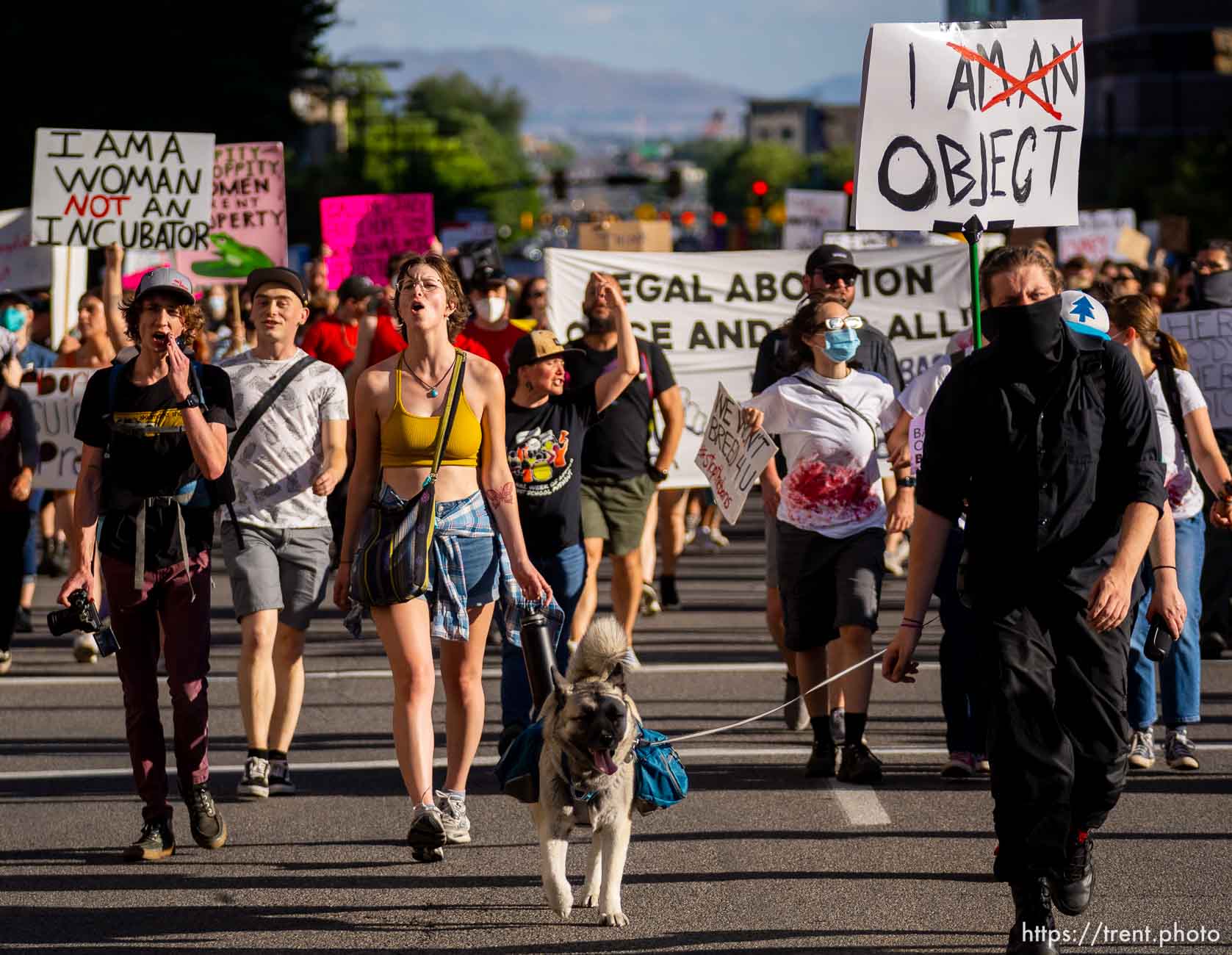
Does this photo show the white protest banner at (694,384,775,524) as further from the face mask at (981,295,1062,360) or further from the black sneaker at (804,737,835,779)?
the face mask at (981,295,1062,360)

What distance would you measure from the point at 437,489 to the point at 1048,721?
2437mm

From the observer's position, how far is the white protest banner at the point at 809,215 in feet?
86.2

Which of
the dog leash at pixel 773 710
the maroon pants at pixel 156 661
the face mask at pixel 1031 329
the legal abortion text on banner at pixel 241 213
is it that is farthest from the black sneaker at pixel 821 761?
the legal abortion text on banner at pixel 241 213

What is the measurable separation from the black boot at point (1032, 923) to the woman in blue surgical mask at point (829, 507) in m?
2.72

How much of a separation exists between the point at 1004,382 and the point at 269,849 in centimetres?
337

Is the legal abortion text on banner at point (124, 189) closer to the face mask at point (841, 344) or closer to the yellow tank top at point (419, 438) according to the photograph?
the face mask at point (841, 344)

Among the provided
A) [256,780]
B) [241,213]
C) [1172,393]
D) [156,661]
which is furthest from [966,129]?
[241,213]

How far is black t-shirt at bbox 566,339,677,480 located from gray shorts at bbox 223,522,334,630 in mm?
2511

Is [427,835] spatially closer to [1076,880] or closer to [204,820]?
[204,820]

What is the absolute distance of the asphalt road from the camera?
242 inches

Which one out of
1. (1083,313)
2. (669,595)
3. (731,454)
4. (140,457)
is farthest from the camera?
(669,595)

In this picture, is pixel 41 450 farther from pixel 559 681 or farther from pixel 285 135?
pixel 285 135

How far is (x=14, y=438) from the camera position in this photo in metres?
11.7

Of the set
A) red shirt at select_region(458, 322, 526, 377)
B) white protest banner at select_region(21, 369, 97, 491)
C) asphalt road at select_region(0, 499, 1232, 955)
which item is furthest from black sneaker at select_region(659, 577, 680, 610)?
white protest banner at select_region(21, 369, 97, 491)
